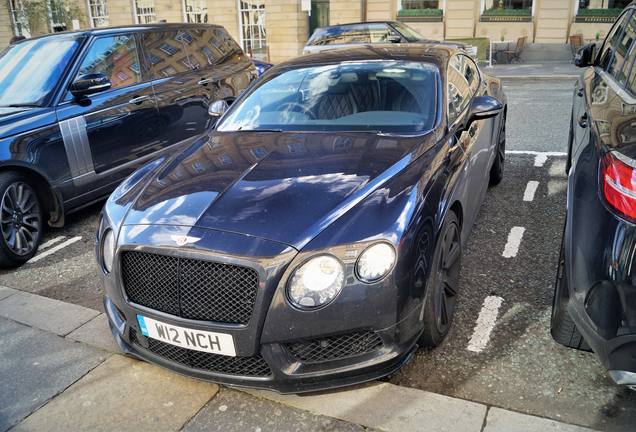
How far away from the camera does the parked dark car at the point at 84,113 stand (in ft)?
15.2

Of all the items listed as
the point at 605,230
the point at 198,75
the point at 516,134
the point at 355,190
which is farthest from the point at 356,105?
the point at 516,134

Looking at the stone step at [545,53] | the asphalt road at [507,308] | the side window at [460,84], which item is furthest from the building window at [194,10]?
the side window at [460,84]

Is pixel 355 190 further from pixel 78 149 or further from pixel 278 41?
pixel 278 41

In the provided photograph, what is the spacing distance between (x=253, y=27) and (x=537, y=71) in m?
11.5

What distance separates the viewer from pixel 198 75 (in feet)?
21.8

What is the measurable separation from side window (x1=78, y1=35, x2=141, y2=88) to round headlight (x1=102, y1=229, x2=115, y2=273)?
304 centimetres

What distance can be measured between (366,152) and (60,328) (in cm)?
227

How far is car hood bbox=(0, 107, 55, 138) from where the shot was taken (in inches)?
180

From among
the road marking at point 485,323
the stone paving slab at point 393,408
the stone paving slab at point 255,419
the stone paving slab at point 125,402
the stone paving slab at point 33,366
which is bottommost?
the stone paving slab at point 33,366

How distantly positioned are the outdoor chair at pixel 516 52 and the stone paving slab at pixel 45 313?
17.8 metres

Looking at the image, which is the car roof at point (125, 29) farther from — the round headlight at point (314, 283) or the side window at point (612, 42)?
the side window at point (612, 42)

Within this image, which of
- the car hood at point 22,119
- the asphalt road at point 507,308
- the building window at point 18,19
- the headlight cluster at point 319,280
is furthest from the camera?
the building window at point 18,19

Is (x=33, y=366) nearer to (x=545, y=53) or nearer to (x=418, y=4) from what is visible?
(x=545, y=53)

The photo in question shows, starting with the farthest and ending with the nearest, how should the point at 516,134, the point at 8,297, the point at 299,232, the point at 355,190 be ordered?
the point at 516,134
the point at 8,297
the point at 355,190
the point at 299,232
